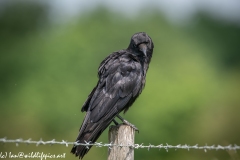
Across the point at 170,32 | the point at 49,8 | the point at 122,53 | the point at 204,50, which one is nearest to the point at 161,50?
the point at 170,32

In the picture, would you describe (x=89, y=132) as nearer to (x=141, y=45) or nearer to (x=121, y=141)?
(x=121, y=141)

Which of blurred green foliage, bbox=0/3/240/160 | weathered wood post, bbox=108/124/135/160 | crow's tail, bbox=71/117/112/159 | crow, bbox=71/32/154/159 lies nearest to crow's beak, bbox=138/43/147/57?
crow, bbox=71/32/154/159

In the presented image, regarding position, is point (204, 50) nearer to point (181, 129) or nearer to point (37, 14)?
point (37, 14)

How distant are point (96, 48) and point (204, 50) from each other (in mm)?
9537

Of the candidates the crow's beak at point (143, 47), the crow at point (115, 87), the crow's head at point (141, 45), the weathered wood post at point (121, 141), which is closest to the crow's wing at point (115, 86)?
the crow at point (115, 87)

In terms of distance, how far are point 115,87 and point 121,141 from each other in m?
2.32

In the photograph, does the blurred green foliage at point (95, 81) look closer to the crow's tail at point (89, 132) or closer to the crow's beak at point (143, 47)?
the crow's beak at point (143, 47)

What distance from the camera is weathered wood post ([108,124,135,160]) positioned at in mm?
6559

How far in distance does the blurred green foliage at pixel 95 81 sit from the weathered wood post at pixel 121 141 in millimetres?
9731

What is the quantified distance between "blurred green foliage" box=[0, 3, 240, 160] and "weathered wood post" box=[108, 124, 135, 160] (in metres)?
9.73

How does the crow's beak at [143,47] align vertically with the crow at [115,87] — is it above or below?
above

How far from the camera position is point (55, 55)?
29.6 m

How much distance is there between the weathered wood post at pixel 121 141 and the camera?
656cm

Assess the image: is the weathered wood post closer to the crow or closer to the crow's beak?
the crow
